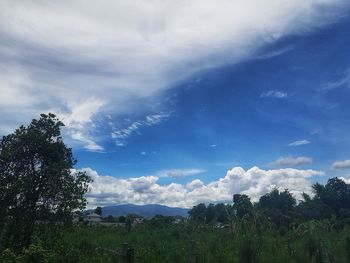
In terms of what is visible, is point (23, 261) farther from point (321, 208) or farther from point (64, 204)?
point (321, 208)

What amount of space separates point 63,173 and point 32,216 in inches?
64.3

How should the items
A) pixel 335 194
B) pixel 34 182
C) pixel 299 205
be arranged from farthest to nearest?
pixel 335 194 < pixel 299 205 < pixel 34 182

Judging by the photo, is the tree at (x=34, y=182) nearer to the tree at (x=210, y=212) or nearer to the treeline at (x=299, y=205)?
the treeline at (x=299, y=205)

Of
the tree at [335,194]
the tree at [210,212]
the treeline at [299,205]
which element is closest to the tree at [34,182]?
the treeline at [299,205]

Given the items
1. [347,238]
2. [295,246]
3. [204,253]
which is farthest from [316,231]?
[204,253]

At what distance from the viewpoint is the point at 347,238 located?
53.3 ft

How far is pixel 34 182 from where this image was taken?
1273 cm

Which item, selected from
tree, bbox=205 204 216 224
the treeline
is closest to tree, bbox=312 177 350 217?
the treeline

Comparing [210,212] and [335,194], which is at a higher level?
[335,194]

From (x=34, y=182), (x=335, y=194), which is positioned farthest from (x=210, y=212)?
(x=34, y=182)

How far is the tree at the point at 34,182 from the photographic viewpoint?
12.4 metres

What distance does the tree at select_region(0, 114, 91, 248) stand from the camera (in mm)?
12383

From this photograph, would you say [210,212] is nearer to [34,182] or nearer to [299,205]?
[299,205]

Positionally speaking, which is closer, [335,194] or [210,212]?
[210,212]
